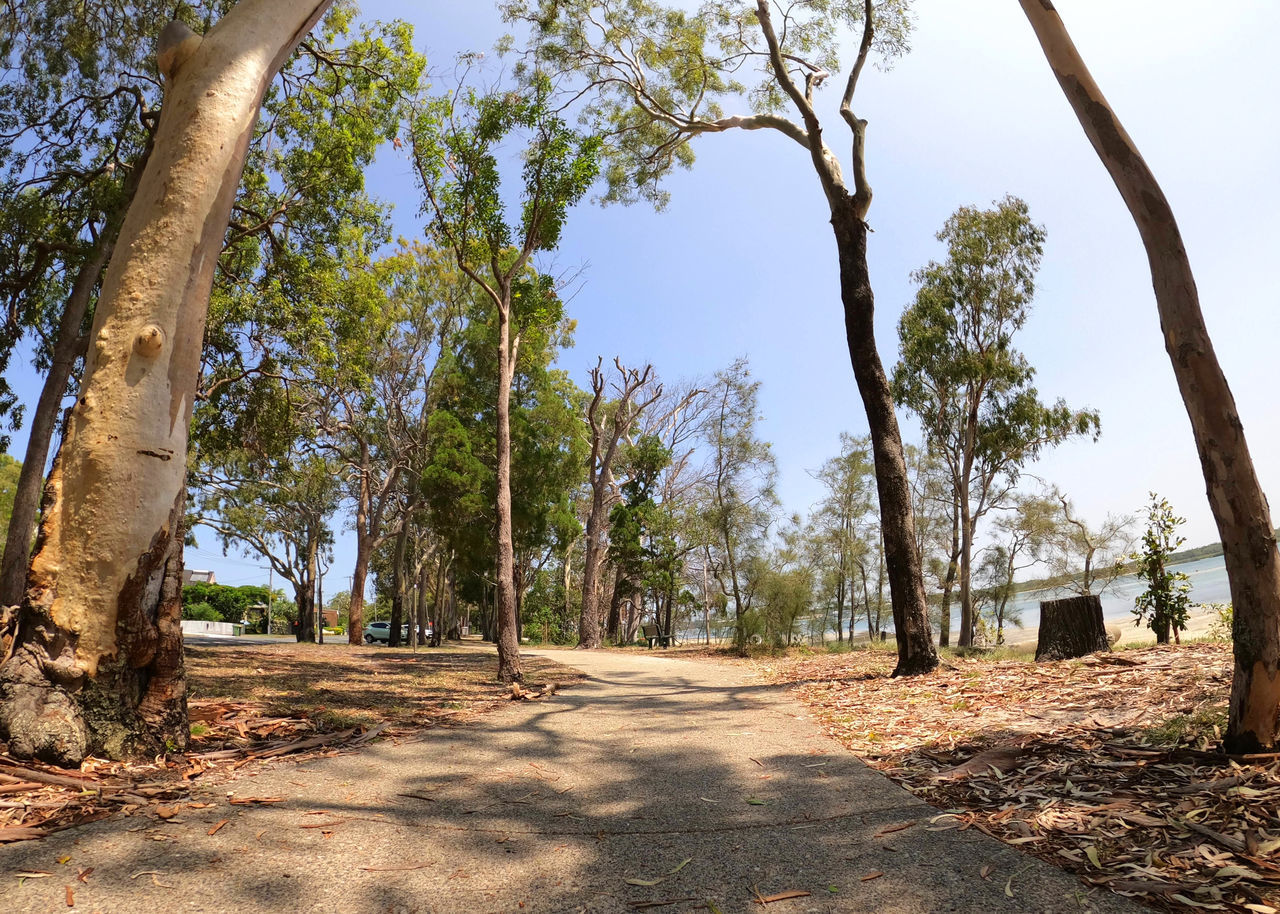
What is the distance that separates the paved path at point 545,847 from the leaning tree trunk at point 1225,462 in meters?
1.58

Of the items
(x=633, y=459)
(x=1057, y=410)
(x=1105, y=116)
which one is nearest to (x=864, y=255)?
(x=1105, y=116)

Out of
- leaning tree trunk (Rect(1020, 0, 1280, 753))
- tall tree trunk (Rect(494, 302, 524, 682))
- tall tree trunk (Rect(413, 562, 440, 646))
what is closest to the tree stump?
leaning tree trunk (Rect(1020, 0, 1280, 753))

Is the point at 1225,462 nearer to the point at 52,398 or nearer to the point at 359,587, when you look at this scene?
the point at 52,398

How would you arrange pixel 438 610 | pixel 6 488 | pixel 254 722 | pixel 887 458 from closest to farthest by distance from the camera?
pixel 254 722 < pixel 887 458 < pixel 438 610 < pixel 6 488

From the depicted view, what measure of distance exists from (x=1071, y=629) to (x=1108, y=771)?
505 centimetres

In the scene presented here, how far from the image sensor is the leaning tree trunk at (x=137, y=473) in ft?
10.7

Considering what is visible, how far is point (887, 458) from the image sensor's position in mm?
8219

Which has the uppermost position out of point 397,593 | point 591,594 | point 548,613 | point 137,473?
point 137,473

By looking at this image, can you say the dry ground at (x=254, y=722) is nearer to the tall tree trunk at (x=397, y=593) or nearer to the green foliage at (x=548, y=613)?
the tall tree trunk at (x=397, y=593)

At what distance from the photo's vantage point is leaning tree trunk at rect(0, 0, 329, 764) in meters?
3.26

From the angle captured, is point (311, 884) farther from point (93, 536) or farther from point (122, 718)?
point (93, 536)

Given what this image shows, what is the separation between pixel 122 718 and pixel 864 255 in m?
8.43

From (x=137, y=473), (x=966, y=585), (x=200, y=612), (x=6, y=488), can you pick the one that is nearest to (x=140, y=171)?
(x=137, y=473)

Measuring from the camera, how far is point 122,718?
335 centimetres
